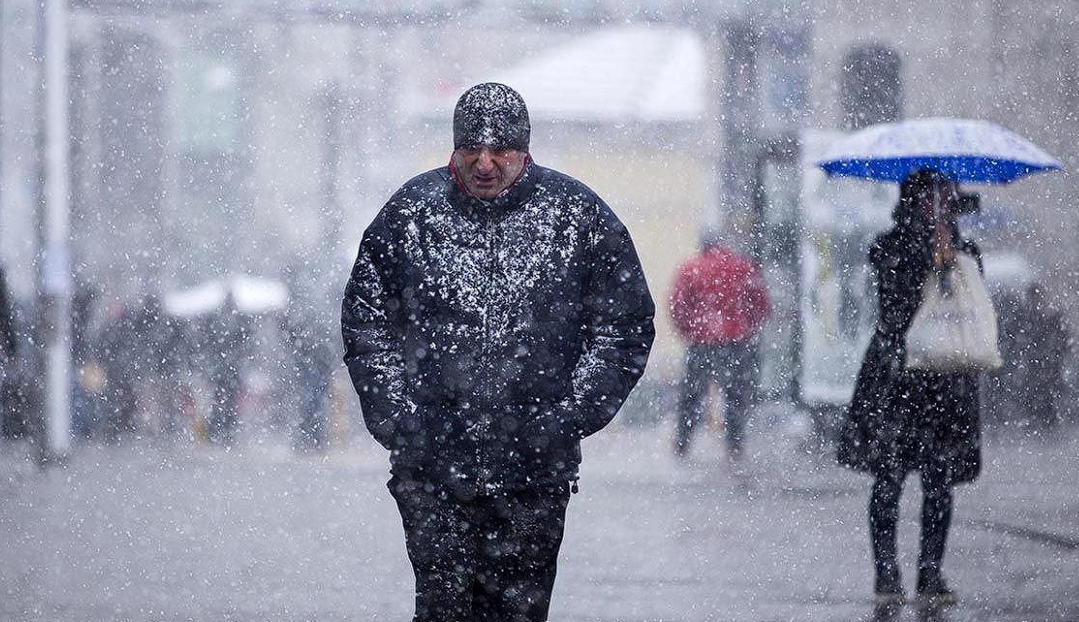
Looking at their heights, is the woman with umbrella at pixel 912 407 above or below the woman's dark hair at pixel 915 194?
below

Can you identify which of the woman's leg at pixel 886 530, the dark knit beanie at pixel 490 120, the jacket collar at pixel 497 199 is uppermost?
the dark knit beanie at pixel 490 120

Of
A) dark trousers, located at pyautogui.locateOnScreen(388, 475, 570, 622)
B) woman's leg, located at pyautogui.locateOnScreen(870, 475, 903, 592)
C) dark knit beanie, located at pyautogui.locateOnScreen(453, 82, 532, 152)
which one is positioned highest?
dark knit beanie, located at pyautogui.locateOnScreen(453, 82, 532, 152)

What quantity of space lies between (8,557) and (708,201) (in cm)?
634

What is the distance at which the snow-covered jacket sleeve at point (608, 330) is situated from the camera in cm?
342

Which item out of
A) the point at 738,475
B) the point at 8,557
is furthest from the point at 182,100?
the point at 8,557

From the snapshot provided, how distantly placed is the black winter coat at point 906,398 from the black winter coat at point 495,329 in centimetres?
189

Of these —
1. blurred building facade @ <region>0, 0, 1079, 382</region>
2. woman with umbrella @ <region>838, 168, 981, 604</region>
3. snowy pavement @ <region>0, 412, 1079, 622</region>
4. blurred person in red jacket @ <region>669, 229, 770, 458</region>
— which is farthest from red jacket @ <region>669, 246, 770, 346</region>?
woman with umbrella @ <region>838, 168, 981, 604</region>

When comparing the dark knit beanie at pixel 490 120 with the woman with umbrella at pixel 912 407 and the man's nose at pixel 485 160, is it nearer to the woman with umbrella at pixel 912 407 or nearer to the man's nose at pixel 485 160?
the man's nose at pixel 485 160

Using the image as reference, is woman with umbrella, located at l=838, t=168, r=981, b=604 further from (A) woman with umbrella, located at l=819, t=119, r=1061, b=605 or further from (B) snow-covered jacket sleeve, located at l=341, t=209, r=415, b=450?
(B) snow-covered jacket sleeve, located at l=341, t=209, r=415, b=450

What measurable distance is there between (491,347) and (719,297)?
560 cm

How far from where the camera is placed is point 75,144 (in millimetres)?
13008

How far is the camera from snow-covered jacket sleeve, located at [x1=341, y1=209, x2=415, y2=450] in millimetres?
3412

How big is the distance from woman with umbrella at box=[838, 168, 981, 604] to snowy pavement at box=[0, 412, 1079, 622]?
229 millimetres

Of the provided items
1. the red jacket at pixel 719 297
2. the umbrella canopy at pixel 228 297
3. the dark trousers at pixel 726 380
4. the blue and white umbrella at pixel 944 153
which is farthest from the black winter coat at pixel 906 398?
the umbrella canopy at pixel 228 297
